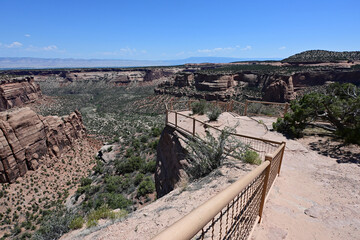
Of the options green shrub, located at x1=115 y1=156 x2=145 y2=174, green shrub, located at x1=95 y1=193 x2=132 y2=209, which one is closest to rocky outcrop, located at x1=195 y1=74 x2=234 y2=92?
green shrub, located at x1=115 y1=156 x2=145 y2=174

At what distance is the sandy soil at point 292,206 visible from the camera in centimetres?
413

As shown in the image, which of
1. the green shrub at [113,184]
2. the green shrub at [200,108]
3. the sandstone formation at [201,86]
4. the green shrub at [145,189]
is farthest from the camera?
the sandstone formation at [201,86]

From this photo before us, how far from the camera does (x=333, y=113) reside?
10.2 metres

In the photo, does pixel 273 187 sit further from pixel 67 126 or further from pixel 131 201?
pixel 67 126

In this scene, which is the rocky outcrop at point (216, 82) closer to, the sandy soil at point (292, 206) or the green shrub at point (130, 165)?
the green shrub at point (130, 165)

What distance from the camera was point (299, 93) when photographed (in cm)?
5744

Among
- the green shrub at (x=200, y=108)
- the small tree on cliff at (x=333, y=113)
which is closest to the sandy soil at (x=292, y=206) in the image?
the small tree on cliff at (x=333, y=113)

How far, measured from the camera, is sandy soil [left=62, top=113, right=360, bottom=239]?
413cm

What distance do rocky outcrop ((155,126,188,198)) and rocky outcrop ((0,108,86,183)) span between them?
66.1ft

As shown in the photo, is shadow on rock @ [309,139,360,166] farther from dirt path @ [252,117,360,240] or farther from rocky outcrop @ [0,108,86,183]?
rocky outcrop @ [0,108,86,183]

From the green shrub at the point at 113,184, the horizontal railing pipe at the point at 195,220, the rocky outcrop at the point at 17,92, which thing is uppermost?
the horizontal railing pipe at the point at 195,220

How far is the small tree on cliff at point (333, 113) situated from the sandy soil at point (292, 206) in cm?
257

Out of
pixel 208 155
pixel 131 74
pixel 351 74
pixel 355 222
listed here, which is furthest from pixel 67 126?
pixel 131 74

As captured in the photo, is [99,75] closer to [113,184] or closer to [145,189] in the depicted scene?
[113,184]
